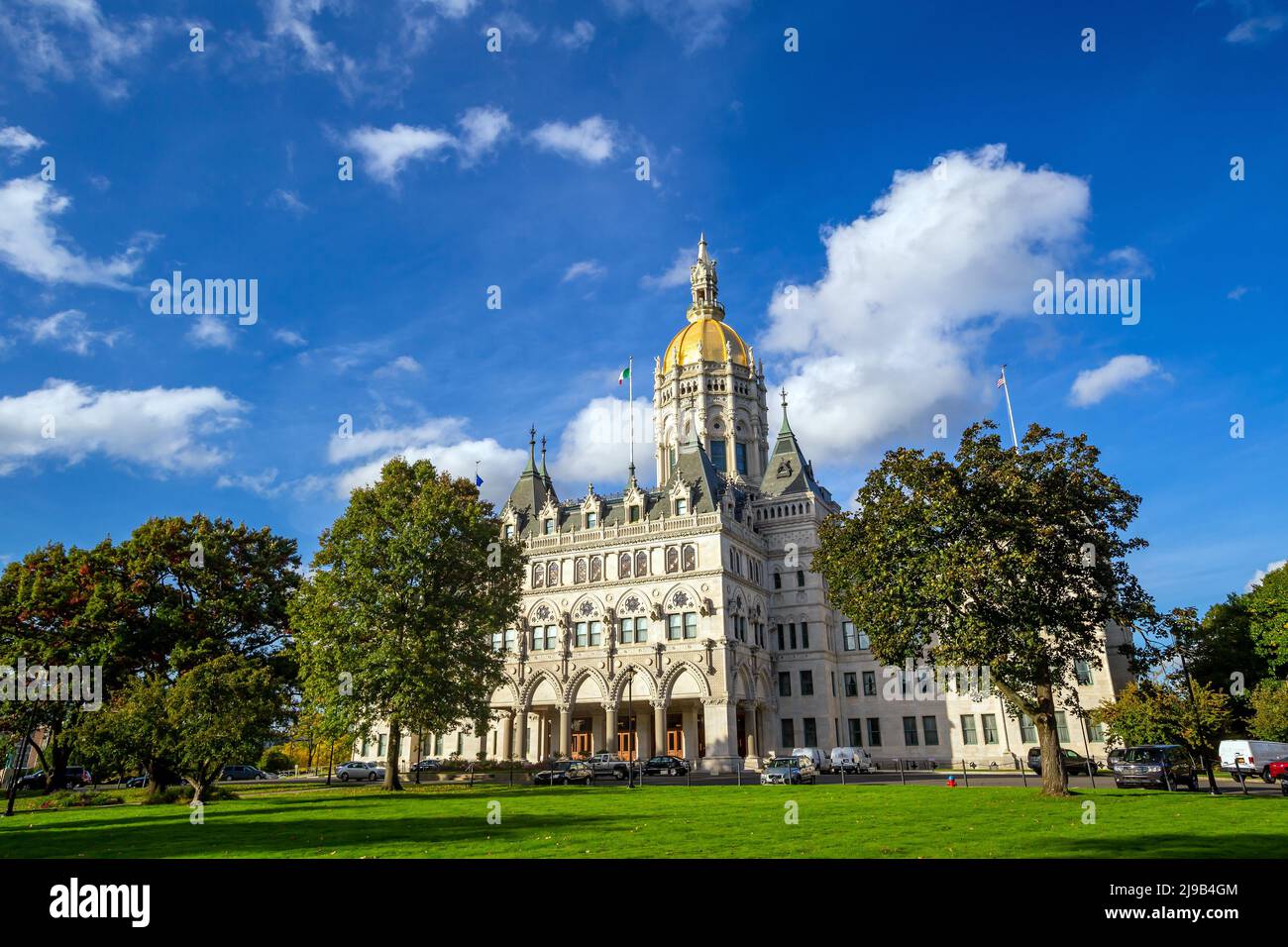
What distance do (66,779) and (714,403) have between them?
A: 64240mm

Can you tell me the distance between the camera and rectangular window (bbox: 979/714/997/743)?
65438 mm

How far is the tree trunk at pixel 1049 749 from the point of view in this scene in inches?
1150

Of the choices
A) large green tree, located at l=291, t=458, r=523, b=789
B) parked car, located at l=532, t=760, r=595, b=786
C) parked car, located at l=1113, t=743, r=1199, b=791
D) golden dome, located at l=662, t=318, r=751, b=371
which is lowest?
parked car, located at l=532, t=760, r=595, b=786

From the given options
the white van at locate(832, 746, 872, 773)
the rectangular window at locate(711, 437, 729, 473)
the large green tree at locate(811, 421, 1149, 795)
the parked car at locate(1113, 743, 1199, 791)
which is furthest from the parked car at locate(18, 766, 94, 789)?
the parked car at locate(1113, 743, 1199, 791)

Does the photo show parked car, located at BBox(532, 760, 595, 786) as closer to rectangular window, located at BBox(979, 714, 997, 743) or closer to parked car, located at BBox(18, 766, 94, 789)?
parked car, located at BBox(18, 766, 94, 789)

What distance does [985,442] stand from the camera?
30.7m

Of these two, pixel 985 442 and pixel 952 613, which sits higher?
pixel 985 442

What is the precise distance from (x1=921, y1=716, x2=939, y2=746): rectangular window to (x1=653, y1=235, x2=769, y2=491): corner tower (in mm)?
28585

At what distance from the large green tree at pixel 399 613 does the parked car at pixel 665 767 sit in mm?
13647

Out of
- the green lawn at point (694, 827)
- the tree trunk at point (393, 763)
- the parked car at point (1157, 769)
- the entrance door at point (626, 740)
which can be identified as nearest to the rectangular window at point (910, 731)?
the entrance door at point (626, 740)
